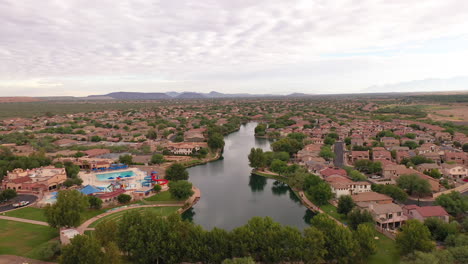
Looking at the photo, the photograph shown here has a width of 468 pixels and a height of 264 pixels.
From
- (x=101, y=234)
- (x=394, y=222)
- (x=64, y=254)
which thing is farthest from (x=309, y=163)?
(x=64, y=254)

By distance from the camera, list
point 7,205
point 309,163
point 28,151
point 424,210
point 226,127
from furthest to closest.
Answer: point 226,127 → point 28,151 → point 309,163 → point 7,205 → point 424,210

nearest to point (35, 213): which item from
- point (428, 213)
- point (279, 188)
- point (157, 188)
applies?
point (157, 188)

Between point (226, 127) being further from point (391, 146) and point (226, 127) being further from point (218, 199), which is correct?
point (218, 199)

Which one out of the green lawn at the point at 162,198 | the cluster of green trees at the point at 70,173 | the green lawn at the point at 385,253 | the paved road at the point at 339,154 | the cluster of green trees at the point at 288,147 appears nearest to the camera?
the green lawn at the point at 385,253

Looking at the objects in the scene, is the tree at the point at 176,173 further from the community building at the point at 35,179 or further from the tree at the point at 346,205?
the tree at the point at 346,205

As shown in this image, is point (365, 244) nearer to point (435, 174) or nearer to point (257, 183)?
point (257, 183)

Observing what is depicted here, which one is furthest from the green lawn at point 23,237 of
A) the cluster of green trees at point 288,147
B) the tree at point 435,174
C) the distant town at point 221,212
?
the tree at point 435,174
